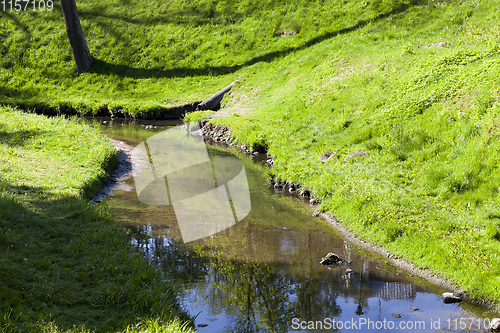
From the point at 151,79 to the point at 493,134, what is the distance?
2064cm

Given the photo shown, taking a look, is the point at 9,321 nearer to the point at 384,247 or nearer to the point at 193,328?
the point at 193,328

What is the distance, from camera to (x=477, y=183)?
888 cm

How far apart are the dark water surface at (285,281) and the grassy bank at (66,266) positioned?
26.7 inches

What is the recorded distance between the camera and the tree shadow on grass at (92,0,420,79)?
2169cm

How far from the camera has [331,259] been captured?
7680 mm

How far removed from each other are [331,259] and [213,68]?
1956 centimetres

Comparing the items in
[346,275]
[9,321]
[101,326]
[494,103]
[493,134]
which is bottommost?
[346,275]

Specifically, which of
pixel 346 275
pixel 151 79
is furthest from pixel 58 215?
pixel 151 79

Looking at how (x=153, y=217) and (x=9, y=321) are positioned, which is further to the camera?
(x=153, y=217)

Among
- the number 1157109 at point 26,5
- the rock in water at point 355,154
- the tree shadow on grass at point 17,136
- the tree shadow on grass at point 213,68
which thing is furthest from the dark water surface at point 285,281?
the number 1157109 at point 26,5

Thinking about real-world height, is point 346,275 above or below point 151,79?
below

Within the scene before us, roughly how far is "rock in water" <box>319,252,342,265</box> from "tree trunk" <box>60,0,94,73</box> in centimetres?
2399

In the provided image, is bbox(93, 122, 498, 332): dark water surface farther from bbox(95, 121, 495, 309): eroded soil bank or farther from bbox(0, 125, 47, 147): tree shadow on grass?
bbox(0, 125, 47, 147): tree shadow on grass

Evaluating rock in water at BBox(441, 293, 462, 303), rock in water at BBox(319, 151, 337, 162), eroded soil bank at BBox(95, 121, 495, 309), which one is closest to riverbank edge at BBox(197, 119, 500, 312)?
eroded soil bank at BBox(95, 121, 495, 309)
